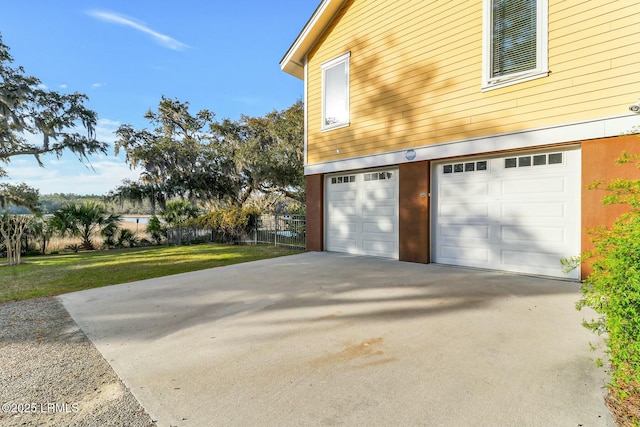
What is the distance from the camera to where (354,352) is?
2637 mm

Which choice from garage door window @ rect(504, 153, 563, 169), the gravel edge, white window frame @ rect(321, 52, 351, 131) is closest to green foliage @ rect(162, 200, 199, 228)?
white window frame @ rect(321, 52, 351, 131)

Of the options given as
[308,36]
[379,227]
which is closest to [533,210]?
[379,227]

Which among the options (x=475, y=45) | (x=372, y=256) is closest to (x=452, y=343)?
(x=372, y=256)

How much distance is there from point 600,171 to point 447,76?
308 cm

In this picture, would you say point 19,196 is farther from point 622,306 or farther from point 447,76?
point 622,306

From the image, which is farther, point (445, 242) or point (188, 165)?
point (188, 165)

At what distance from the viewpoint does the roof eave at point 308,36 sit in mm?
7977

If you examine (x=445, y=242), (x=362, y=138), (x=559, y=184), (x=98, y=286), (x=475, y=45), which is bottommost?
(x=98, y=286)

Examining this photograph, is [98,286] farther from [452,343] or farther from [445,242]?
[445,242]

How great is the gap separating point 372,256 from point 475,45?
4820 millimetres

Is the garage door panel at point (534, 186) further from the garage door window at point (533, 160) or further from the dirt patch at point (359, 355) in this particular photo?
the dirt patch at point (359, 355)

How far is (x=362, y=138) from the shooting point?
25.1 ft

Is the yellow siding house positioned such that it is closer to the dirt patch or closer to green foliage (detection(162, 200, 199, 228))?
the dirt patch

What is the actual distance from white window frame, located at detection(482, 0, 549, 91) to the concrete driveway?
3428mm
